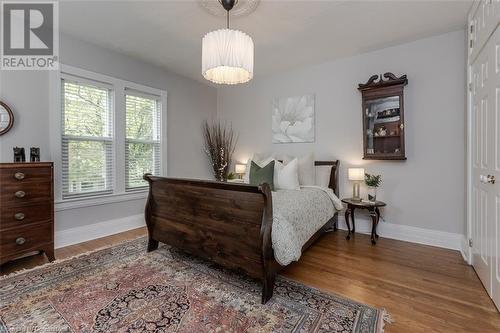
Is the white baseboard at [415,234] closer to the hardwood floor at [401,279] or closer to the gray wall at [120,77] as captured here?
the hardwood floor at [401,279]

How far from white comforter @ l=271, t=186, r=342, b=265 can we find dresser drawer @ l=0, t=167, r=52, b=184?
228 centimetres

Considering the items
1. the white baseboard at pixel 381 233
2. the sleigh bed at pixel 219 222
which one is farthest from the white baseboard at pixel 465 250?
the sleigh bed at pixel 219 222

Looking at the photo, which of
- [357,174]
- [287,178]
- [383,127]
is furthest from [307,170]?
[383,127]

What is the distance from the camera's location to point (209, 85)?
4.84 meters

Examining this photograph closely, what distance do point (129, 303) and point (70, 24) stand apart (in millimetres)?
2983

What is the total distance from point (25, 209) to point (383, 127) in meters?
4.15

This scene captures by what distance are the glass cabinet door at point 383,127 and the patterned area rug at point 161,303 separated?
7.16ft

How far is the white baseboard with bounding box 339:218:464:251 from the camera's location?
284 centimetres

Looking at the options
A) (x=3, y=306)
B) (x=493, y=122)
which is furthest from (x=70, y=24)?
(x=493, y=122)

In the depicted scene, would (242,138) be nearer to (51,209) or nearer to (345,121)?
(345,121)

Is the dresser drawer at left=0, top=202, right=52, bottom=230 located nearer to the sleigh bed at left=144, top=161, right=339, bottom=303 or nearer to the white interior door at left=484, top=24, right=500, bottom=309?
the sleigh bed at left=144, top=161, right=339, bottom=303

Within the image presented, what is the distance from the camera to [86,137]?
3121mm

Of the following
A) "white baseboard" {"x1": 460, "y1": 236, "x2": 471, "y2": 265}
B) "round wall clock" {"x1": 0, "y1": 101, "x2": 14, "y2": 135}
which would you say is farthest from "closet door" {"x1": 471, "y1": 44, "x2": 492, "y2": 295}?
"round wall clock" {"x1": 0, "y1": 101, "x2": 14, "y2": 135}

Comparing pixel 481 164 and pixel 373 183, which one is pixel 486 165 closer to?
pixel 481 164
